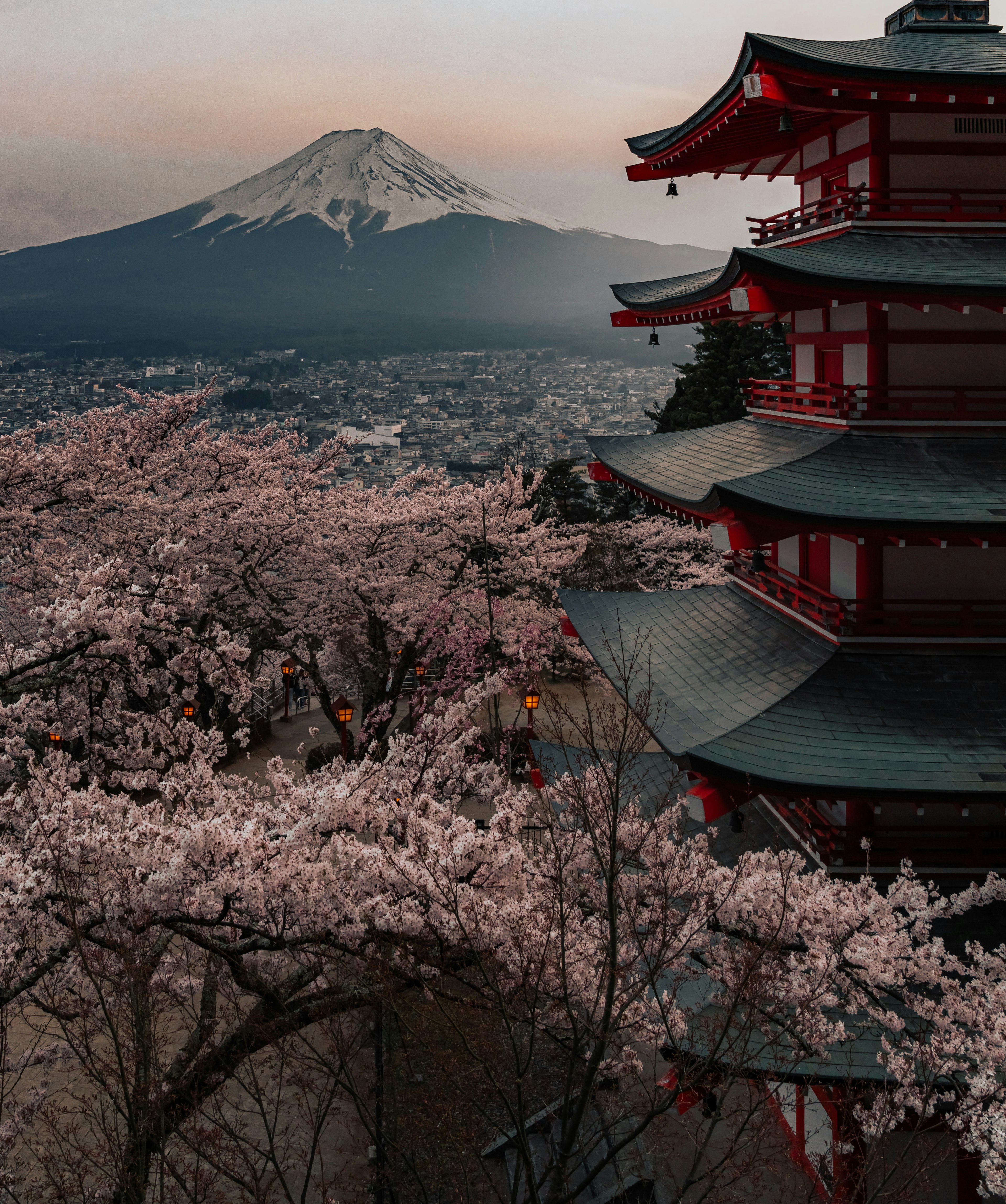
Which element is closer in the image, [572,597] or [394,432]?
[572,597]

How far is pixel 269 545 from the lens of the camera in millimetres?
19016

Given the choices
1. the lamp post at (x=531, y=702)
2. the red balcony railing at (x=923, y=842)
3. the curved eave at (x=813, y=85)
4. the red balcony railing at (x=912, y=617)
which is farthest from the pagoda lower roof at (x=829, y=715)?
the lamp post at (x=531, y=702)

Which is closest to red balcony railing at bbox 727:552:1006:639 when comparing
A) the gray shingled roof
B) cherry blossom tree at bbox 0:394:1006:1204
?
the gray shingled roof

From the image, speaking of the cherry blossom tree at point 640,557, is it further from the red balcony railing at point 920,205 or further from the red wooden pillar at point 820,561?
the red balcony railing at point 920,205

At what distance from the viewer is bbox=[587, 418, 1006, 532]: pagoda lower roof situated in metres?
7.46

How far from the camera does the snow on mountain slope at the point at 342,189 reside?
130250 millimetres

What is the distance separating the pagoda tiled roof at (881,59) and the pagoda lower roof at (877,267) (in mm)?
1360

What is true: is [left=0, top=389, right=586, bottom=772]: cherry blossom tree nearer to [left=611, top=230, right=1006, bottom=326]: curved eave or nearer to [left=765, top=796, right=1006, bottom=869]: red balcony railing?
[left=765, top=796, right=1006, bottom=869]: red balcony railing

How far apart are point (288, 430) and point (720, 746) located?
22.5 metres

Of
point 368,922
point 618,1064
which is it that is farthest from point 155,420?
point 618,1064

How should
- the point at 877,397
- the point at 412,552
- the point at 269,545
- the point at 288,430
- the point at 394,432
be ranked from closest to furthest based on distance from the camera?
the point at 877,397, the point at 269,545, the point at 412,552, the point at 288,430, the point at 394,432

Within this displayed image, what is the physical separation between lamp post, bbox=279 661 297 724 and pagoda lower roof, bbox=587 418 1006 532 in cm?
1475

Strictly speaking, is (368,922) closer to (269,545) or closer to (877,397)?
(877,397)

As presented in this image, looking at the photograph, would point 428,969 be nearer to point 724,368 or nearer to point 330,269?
point 724,368
